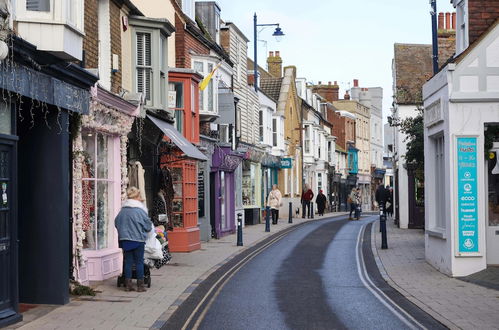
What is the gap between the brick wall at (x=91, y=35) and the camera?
1560 cm

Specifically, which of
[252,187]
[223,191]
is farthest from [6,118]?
[252,187]

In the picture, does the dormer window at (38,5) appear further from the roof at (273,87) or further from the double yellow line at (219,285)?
the roof at (273,87)

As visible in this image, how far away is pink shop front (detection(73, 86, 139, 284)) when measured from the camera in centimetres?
1393

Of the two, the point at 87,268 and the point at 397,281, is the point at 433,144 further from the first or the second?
the point at 87,268

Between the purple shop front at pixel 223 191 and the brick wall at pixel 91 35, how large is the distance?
496 inches

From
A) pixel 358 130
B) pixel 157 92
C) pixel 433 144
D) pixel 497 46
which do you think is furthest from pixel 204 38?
pixel 358 130

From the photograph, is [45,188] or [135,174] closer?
[45,188]

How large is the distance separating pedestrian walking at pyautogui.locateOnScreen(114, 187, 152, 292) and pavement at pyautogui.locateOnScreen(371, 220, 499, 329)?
4.79 meters

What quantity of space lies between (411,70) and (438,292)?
954 inches

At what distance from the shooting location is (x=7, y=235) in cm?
1046

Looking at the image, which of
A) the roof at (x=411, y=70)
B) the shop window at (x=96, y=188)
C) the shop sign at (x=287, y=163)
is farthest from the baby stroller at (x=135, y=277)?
the shop sign at (x=287, y=163)

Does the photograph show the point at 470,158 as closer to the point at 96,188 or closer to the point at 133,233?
the point at 133,233

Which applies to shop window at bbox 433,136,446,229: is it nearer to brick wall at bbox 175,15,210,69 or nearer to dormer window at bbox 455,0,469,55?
dormer window at bbox 455,0,469,55

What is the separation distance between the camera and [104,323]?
420 inches
